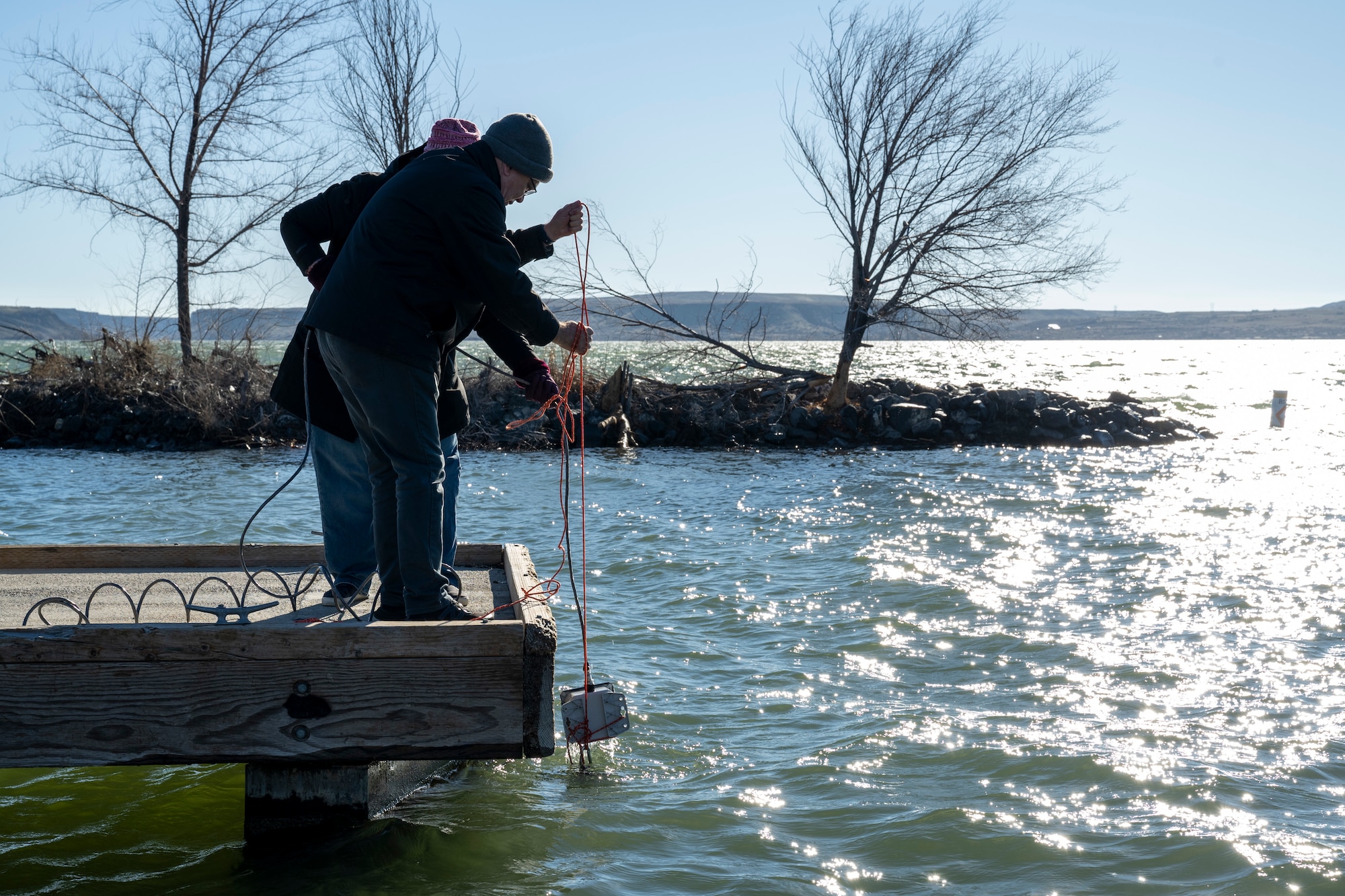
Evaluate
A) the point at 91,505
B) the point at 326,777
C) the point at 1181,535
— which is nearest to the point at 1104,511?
the point at 1181,535

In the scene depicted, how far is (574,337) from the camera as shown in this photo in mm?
4254

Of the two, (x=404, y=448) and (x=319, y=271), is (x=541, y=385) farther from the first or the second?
(x=319, y=271)

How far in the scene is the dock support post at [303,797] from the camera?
4270 mm

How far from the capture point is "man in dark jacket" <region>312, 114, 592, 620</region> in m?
3.78

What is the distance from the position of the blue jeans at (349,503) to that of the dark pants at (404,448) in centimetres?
51

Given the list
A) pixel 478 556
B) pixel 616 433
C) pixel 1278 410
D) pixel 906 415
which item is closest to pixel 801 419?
pixel 906 415

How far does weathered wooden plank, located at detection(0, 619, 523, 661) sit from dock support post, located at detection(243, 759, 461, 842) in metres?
0.80

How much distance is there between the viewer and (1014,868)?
432cm

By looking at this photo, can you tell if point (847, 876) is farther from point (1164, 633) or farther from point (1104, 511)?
point (1104, 511)

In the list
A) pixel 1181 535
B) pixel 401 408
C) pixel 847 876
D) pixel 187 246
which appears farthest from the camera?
pixel 187 246

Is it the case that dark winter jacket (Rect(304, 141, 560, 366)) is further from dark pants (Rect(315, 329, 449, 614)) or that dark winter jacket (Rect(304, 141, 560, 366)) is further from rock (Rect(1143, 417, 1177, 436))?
rock (Rect(1143, 417, 1177, 436))

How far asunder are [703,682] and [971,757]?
1794 mm

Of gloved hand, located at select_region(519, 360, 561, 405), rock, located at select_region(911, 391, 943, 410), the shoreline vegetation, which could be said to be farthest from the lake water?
rock, located at select_region(911, 391, 943, 410)

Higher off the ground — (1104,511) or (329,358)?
(329,358)
